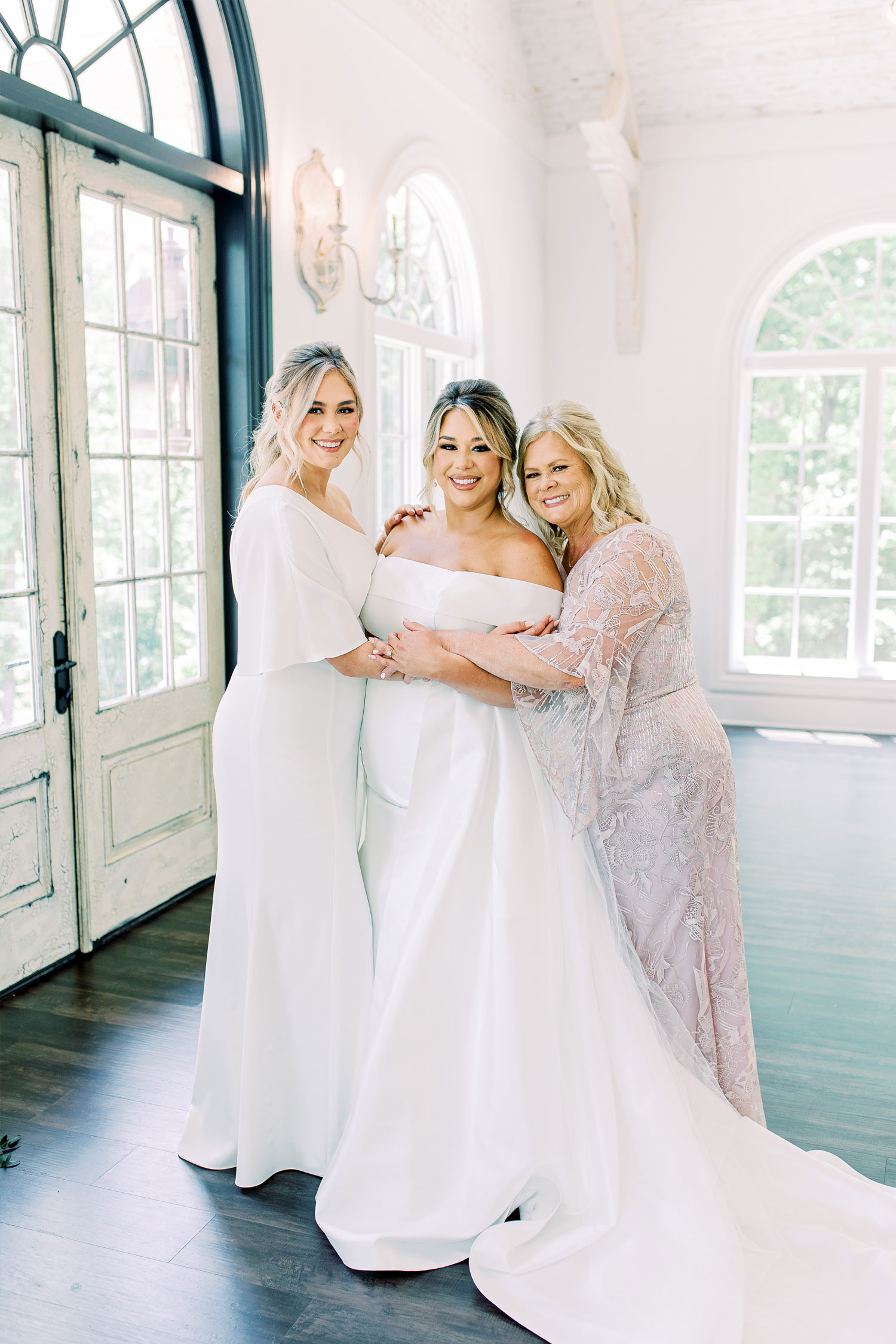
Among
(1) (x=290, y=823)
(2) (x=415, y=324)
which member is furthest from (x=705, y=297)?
(1) (x=290, y=823)

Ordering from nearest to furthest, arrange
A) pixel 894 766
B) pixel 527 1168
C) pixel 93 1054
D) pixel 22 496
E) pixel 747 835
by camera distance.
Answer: pixel 527 1168
pixel 93 1054
pixel 22 496
pixel 747 835
pixel 894 766

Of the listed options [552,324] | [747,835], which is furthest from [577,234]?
[747,835]

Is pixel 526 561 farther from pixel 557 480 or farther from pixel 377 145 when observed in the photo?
pixel 377 145

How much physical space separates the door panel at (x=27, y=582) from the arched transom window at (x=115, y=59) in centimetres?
21

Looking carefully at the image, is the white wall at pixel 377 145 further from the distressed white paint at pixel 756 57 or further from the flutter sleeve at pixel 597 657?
the flutter sleeve at pixel 597 657

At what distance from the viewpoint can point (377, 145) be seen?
475 cm

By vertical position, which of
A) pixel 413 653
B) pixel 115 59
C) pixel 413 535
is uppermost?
pixel 115 59

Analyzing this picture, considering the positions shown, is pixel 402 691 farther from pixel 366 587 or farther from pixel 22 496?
pixel 22 496

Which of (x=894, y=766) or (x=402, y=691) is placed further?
(x=894, y=766)

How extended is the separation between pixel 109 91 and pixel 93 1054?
2.79 meters

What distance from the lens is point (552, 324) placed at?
7.30 metres

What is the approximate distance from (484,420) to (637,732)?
69cm

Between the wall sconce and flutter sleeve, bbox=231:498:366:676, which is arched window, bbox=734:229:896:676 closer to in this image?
the wall sconce

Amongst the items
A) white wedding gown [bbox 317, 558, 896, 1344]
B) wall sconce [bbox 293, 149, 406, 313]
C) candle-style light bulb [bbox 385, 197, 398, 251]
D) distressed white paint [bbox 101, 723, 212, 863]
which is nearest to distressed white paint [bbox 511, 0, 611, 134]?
candle-style light bulb [bbox 385, 197, 398, 251]
